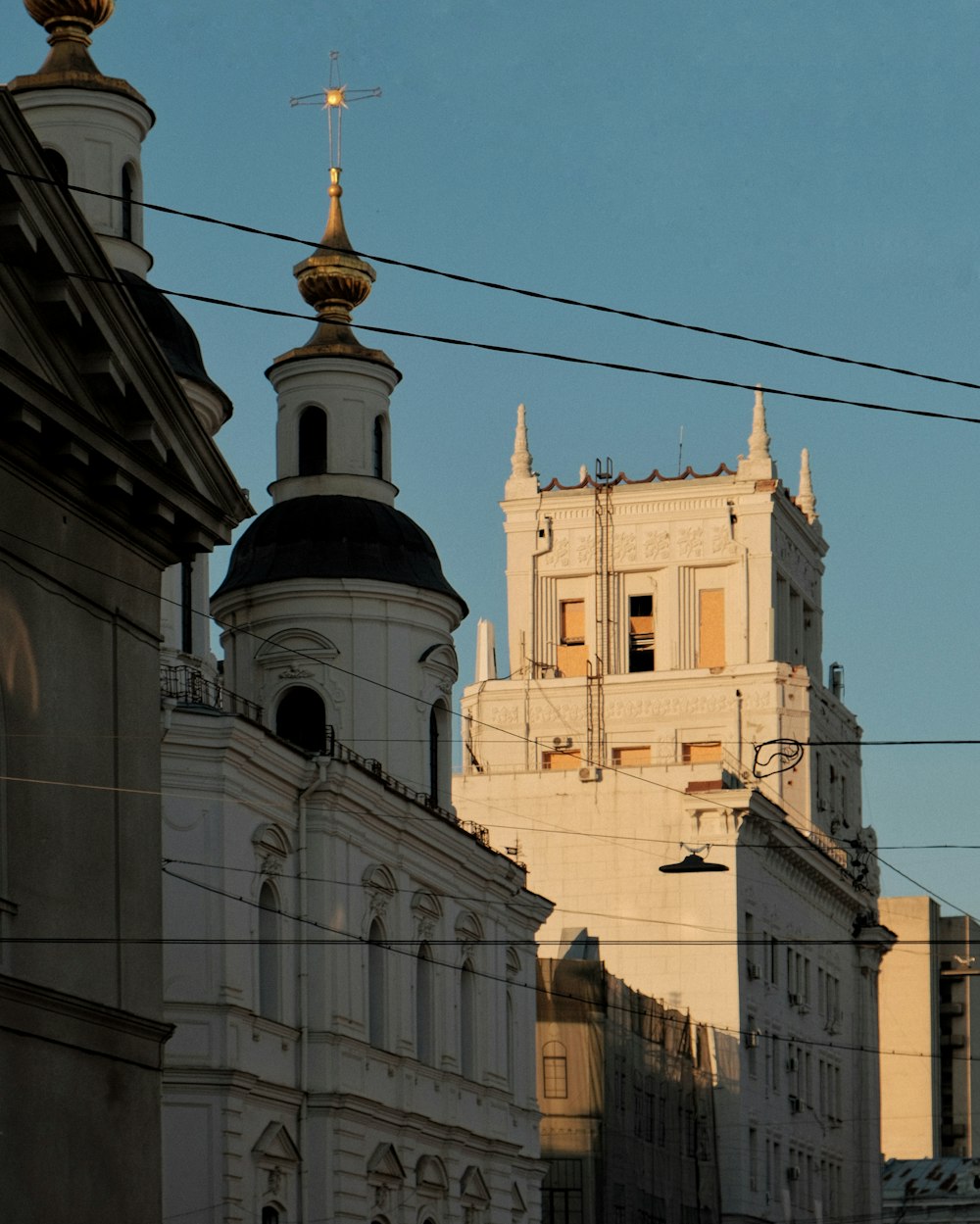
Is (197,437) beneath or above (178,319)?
beneath

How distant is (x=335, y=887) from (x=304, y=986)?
5.71ft

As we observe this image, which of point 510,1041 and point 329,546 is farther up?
point 329,546

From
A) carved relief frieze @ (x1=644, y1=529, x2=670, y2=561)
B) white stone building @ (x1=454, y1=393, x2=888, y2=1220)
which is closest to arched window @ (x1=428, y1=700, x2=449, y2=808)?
white stone building @ (x1=454, y1=393, x2=888, y2=1220)

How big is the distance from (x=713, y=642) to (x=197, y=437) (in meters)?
64.1

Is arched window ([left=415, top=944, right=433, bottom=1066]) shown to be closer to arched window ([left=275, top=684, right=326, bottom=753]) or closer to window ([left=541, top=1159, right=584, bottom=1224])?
arched window ([left=275, top=684, right=326, bottom=753])

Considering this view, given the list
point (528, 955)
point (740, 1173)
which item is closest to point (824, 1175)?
point (740, 1173)

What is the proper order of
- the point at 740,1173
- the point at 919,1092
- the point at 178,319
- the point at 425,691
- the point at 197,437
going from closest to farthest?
the point at 197,437
the point at 178,319
the point at 425,691
the point at 740,1173
the point at 919,1092

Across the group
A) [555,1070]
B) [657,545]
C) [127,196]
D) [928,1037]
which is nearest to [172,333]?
[127,196]

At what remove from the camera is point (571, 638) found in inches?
3583

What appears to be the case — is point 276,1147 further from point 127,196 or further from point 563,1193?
point 563,1193

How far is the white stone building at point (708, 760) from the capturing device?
78.1 m

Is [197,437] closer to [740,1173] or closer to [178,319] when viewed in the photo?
[178,319]

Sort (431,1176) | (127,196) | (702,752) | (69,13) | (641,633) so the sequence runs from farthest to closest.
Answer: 1. (641,633)
2. (702,752)
3. (431,1176)
4. (69,13)
5. (127,196)

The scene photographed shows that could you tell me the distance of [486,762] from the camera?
8919cm
